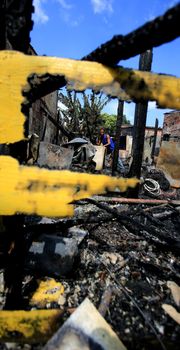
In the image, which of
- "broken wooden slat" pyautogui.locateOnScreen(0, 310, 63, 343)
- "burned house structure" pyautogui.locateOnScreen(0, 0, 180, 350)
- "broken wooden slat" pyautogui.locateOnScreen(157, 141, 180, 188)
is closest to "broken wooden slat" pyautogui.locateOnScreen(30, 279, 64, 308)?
"burned house structure" pyautogui.locateOnScreen(0, 0, 180, 350)

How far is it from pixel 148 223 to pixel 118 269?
1657mm

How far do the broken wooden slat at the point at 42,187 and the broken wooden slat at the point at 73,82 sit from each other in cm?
23

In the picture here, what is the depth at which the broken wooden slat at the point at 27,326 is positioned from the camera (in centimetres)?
198

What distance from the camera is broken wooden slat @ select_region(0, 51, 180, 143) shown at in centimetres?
179

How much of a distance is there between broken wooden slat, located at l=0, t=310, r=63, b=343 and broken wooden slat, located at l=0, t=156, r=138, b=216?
744 millimetres

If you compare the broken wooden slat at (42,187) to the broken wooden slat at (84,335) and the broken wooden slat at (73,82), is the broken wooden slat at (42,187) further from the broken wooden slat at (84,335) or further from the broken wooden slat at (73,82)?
the broken wooden slat at (84,335)

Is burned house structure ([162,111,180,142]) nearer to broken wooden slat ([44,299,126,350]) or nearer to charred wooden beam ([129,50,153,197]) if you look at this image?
charred wooden beam ([129,50,153,197])

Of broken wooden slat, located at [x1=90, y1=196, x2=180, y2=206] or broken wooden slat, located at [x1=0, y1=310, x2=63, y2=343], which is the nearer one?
broken wooden slat, located at [x1=0, y1=310, x2=63, y2=343]

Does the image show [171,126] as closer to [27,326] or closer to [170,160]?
[170,160]

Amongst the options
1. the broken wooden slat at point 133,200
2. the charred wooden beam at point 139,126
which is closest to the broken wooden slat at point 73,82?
the broken wooden slat at point 133,200

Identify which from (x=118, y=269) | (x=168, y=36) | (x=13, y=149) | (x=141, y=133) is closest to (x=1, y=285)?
(x=118, y=269)

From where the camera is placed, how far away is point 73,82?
5.92ft

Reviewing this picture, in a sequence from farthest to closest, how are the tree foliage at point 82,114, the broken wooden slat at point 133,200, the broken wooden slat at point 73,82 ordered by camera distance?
1. the tree foliage at point 82,114
2. the broken wooden slat at point 133,200
3. the broken wooden slat at point 73,82

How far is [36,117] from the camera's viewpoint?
912cm
